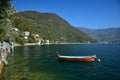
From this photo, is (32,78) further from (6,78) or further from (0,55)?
(0,55)

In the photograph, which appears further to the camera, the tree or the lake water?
the lake water

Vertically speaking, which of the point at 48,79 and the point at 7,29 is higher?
the point at 7,29

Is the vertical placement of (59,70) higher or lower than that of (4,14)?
lower

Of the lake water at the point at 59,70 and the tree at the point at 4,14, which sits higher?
the tree at the point at 4,14

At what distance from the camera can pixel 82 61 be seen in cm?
6669

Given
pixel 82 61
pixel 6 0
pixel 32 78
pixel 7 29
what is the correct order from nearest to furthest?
pixel 6 0
pixel 7 29
pixel 32 78
pixel 82 61

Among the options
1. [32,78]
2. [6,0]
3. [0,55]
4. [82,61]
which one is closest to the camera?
[6,0]

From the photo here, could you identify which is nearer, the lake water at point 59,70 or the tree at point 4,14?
the tree at point 4,14

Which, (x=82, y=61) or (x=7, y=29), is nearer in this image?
(x=7, y=29)

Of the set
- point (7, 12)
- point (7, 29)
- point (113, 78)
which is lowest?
point (113, 78)

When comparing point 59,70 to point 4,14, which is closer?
point 4,14

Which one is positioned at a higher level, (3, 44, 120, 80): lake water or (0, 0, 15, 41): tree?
(0, 0, 15, 41): tree

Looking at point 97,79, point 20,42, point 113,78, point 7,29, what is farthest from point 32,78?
point 20,42

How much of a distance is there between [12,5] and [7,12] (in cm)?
184
